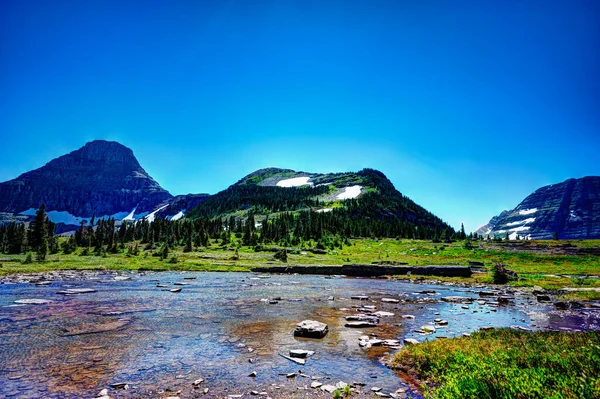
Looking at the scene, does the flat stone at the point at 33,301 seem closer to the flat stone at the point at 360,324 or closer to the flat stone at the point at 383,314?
the flat stone at the point at 360,324

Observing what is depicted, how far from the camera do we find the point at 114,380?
9820 millimetres

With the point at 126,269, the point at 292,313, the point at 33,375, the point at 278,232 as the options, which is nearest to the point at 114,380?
the point at 33,375

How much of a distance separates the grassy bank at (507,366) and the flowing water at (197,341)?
56.0 inches

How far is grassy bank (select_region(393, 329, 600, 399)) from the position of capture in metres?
7.38

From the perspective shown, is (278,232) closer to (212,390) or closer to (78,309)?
(78,309)

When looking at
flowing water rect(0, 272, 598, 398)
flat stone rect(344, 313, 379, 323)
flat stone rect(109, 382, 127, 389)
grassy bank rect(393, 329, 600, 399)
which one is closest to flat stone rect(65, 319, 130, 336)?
flowing water rect(0, 272, 598, 398)

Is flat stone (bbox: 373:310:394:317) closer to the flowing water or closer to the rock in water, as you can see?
the flowing water

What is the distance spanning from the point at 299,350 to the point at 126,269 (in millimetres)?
54614

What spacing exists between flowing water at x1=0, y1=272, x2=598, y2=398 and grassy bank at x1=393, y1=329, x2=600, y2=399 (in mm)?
1422

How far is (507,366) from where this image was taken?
30.9 feet

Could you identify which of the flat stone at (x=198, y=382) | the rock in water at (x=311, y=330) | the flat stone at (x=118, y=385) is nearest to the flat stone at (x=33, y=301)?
the flat stone at (x=118, y=385)

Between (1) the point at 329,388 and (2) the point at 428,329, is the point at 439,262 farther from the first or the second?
(1) the point at 329,388

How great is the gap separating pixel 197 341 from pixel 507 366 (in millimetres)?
11900

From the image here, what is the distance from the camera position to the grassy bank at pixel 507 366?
7.38 meters
